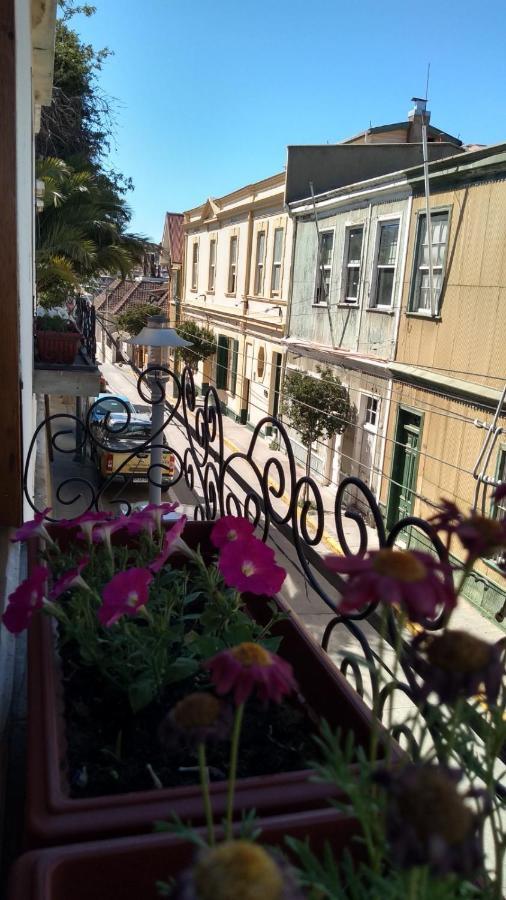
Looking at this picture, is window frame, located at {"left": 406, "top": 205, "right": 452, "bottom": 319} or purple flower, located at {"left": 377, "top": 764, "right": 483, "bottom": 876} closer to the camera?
purple flower, located at {"left": 377, "top": 764, "right": 483, "bottom": 876}

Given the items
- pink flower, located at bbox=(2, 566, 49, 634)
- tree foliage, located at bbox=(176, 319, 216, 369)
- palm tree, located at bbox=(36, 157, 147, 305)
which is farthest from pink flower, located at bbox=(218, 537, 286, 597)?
tree foliage, located at bbox=(176, 319, 216, 369)

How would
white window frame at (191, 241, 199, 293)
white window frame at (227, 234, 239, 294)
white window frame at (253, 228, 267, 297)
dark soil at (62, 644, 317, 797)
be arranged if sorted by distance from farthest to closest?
white window frame at (191, 241, 199, 293) → white window frame at (227, 234, 239, 294) → white window frame at (253, 228, 267, 297) → dark soil at (62, 644, 317, 797)

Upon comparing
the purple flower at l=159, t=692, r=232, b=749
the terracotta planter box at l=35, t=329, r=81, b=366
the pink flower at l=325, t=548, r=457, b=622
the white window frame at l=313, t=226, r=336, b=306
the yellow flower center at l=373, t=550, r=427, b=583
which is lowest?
the terracotta planter box at l=35, t=329, r=81, b=366

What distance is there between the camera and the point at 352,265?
1330 centimetres

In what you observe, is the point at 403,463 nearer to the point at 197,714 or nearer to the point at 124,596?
the point at 124,596

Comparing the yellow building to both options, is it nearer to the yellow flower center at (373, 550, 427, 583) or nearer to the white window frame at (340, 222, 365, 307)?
the white window frame at (340, 222, 365, 307)

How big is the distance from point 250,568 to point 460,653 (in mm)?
643

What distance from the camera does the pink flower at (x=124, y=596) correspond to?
953 millimetres

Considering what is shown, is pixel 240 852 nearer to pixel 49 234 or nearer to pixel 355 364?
pixel 49 234

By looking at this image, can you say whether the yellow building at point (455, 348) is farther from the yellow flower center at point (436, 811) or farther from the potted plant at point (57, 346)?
the yellow flower center at point (436, 811)

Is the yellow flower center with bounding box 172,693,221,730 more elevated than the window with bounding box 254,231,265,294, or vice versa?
the window with bounding box 254,231,265,294

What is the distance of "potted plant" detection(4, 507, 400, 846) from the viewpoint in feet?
2.63

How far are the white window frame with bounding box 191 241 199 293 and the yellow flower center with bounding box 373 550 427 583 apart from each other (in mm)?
24570

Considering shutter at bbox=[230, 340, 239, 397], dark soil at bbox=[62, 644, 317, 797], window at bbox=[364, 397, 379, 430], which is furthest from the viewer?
shutter at bbox=[230, 340, 239, 397]
